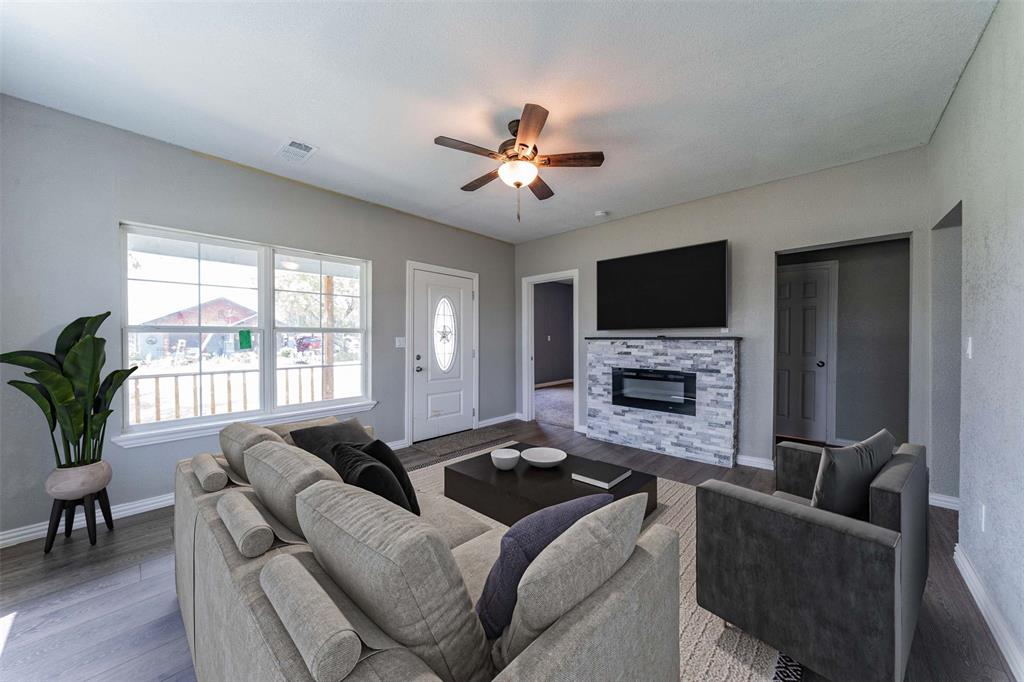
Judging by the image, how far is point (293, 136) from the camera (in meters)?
2.83

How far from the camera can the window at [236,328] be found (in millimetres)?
2945

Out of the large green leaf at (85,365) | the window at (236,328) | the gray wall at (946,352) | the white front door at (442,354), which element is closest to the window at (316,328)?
the window at (236,328)

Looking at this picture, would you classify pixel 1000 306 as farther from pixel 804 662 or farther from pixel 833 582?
pixel 804 662

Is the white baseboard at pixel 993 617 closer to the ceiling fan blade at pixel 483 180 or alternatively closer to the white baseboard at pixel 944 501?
the white baseboard at pixel 944 501

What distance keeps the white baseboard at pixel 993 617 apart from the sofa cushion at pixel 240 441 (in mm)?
3047

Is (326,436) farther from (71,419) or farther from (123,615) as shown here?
(71,419)

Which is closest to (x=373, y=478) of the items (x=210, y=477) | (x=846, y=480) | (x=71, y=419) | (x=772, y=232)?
(x=210, y=477)

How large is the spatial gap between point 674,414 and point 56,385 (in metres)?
4.71

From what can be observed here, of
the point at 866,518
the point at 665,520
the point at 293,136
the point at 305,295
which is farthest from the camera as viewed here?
the point at 305,295

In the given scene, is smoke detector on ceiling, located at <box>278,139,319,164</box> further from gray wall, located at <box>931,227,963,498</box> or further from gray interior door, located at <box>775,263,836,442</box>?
gray interior door, located at <box>775,263,836,442</box>

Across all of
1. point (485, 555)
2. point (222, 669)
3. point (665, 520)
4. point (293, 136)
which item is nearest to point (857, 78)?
point (665, 520)

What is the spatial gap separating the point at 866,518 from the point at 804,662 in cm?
59

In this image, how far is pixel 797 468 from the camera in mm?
2072

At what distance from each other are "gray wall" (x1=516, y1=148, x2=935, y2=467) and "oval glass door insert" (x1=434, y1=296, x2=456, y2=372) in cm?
184
